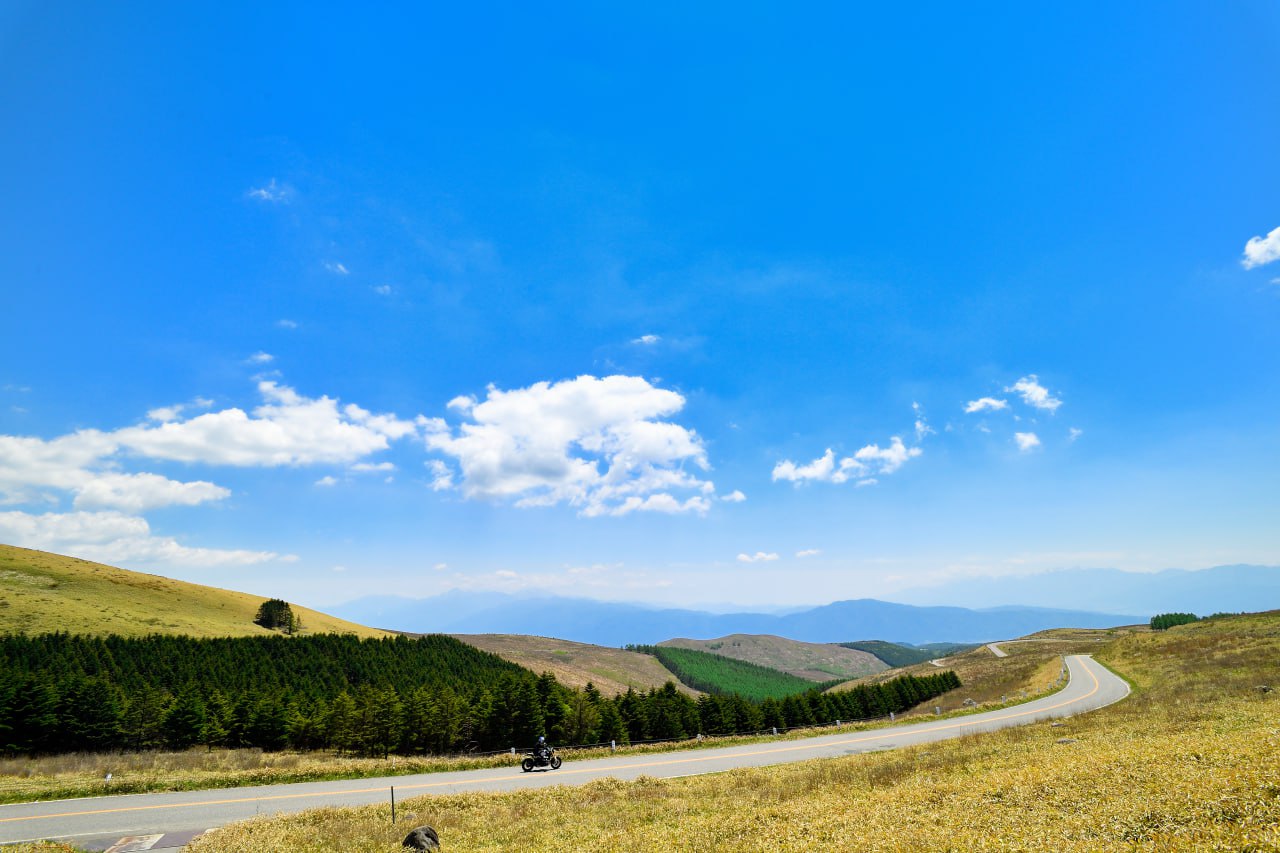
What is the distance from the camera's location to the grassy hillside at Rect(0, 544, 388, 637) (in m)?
86.8

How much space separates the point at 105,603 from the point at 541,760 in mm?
114880

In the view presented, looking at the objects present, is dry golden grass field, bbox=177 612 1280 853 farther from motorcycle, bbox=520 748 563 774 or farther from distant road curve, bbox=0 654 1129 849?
motorcycle, bbox=520 748 563 774

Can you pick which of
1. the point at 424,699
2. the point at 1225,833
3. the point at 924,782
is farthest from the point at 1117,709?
the point at 424,699

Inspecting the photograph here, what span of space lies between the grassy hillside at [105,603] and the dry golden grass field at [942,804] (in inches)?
3981

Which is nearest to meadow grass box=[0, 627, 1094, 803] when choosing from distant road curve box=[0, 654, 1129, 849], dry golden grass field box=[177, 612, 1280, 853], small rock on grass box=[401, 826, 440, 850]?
distant road curve box=[0, 654, 1129, 849]

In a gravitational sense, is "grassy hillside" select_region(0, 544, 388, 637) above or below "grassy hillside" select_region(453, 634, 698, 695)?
above

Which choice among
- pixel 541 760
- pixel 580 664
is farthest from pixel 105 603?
pixel 580 664

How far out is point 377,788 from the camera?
91.3ft

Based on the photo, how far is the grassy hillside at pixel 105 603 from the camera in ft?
Answer: 285

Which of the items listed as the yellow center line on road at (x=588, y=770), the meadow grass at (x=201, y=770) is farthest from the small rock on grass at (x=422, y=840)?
the meadow grass at (x=201, y=770)

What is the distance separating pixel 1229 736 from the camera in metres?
17.9

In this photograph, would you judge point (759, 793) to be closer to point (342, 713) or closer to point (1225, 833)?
point (1225, 833)

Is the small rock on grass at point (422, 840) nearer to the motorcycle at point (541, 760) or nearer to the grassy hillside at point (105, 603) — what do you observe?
the motorcycle at point (541, 760)

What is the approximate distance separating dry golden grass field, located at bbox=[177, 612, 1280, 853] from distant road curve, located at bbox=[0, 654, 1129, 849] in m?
3.96
